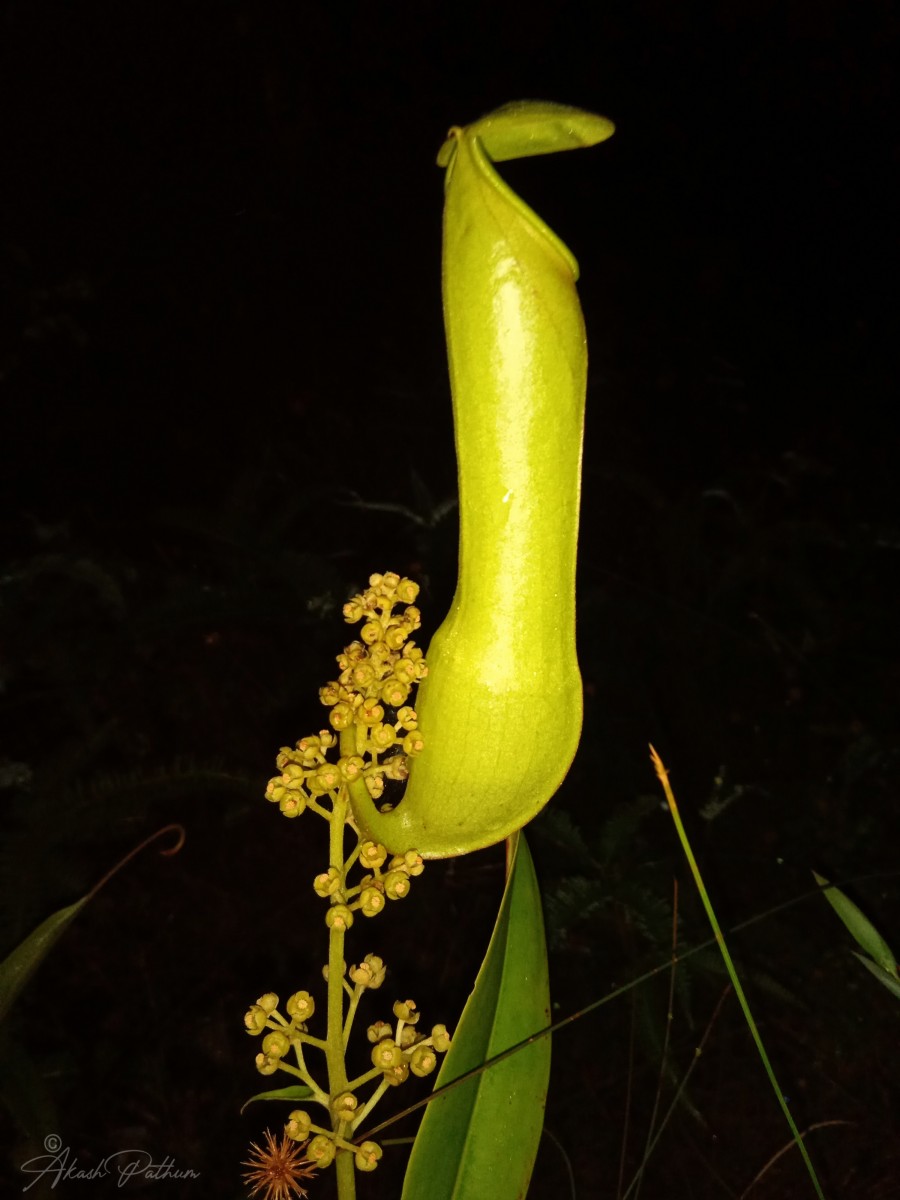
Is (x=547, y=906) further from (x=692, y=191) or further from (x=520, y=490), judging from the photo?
(x=692, y=191)

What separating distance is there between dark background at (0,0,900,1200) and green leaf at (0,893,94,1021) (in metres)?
0.41

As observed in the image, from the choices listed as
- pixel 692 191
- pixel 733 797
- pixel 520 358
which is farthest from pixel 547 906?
pixel 692 191

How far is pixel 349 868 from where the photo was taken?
1.22ft

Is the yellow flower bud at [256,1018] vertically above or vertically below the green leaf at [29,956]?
above

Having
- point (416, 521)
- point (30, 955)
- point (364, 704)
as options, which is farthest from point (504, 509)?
point (416, 521)

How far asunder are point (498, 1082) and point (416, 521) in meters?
0.72

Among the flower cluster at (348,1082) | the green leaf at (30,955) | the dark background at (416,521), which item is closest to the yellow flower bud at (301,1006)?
the flower cluster at (348,1082)

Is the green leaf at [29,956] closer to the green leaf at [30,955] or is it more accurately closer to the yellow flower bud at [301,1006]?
the green leaf at [30,955]

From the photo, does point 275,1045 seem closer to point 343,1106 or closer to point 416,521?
point 343,1106

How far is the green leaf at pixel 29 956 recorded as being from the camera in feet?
1.37

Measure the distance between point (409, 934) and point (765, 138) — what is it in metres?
1.18

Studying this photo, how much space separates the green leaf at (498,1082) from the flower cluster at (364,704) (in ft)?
0.40

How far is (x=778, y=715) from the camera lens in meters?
1.09

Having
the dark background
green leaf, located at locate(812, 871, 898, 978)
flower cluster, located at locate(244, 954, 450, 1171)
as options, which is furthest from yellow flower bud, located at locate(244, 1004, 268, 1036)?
the dark background
